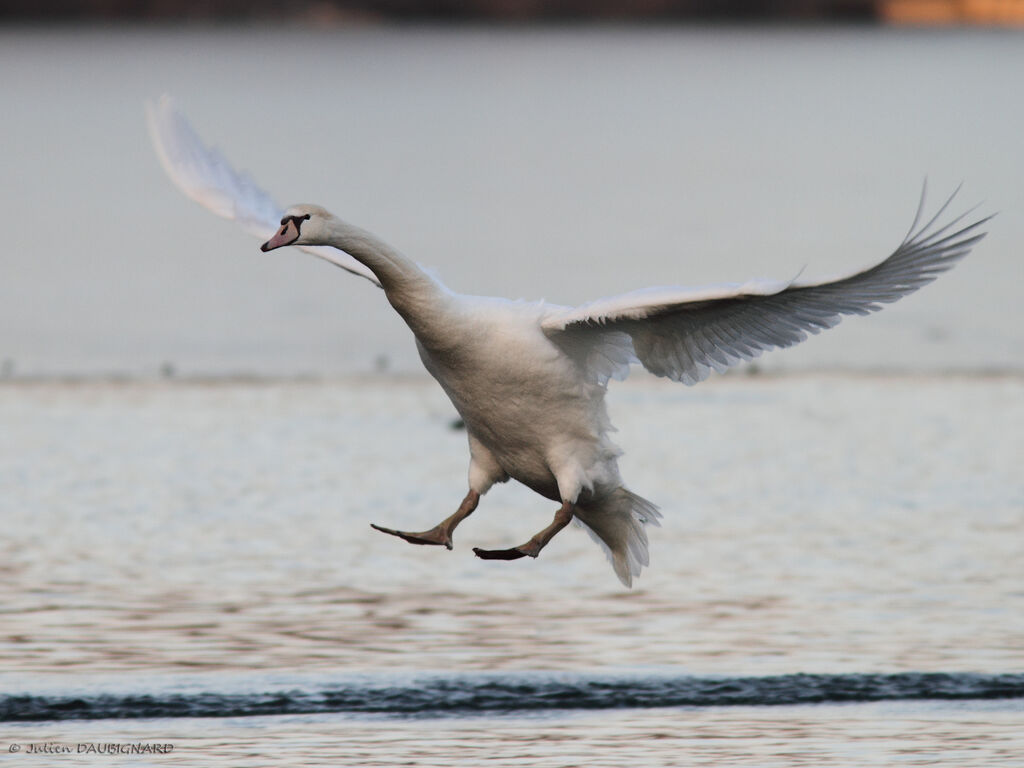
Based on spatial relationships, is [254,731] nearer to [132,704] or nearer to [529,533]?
[132,704]

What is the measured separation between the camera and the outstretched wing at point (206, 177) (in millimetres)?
11289

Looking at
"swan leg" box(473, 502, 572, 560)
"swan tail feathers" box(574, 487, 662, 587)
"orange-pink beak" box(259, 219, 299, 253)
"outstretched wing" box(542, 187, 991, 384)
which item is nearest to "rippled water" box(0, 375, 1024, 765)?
"swan tail feathers" box(574, 487, 662, 587)

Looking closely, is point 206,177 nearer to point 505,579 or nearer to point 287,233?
point 287,233

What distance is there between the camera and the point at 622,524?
10.7 m

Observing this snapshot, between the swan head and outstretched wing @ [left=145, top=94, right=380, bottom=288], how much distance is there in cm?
192

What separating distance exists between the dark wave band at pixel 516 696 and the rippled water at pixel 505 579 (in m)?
0.03

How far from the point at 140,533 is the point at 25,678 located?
3.74 m

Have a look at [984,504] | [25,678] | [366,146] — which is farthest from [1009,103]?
[25,678]

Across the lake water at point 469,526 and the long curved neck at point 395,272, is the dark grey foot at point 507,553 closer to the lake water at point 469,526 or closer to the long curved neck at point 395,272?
the long curved neck at point 395,272

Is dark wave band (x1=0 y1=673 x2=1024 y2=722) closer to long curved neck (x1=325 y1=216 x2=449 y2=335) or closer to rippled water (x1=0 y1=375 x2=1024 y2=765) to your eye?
rippled water (x1=0 y1=375 x2=1024 y2=765)

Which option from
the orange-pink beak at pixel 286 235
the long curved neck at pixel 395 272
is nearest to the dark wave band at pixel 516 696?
the long curved neck at pixel 395 272

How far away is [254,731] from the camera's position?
11.1 m

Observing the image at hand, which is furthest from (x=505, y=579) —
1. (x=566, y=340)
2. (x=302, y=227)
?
(x=302, y=227)

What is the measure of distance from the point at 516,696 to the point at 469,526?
163 inches
